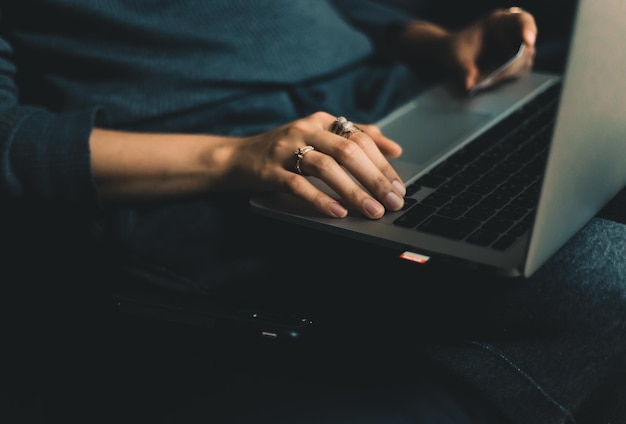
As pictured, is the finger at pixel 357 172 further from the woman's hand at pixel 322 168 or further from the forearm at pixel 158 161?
the forearm at pixel 158 161

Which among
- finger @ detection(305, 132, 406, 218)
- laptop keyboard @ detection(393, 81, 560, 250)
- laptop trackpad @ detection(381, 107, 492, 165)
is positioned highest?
finger @ detection(305, 132, 406, 218)

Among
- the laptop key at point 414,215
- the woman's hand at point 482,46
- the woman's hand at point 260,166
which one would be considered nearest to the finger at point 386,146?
the woman's hand at point 260,166

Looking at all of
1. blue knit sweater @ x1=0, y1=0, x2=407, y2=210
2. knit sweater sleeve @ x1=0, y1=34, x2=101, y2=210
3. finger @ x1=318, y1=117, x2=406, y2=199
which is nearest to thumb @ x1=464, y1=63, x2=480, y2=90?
blue knit sweater @ x1=0, y1=0, x2=407, y2=210

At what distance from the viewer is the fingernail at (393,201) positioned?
716 mm

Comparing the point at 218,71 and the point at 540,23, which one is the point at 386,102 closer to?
the point at 218,71

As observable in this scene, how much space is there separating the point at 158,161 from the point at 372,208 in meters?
0.27

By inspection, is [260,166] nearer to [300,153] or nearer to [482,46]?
[300,153]

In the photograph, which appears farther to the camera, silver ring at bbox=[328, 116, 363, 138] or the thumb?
the thumb

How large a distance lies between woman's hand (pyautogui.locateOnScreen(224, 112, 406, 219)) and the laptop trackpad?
10 centimetres

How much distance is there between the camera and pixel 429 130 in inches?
38.0

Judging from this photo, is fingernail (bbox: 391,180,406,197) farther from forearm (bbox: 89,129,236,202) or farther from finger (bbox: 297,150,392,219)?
forearm (bbox: 89,129,236,202)

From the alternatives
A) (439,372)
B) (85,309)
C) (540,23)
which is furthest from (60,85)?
(540,23)

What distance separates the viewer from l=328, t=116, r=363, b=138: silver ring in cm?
79

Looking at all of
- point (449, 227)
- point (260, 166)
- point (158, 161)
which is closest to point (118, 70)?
point (158, 161)
